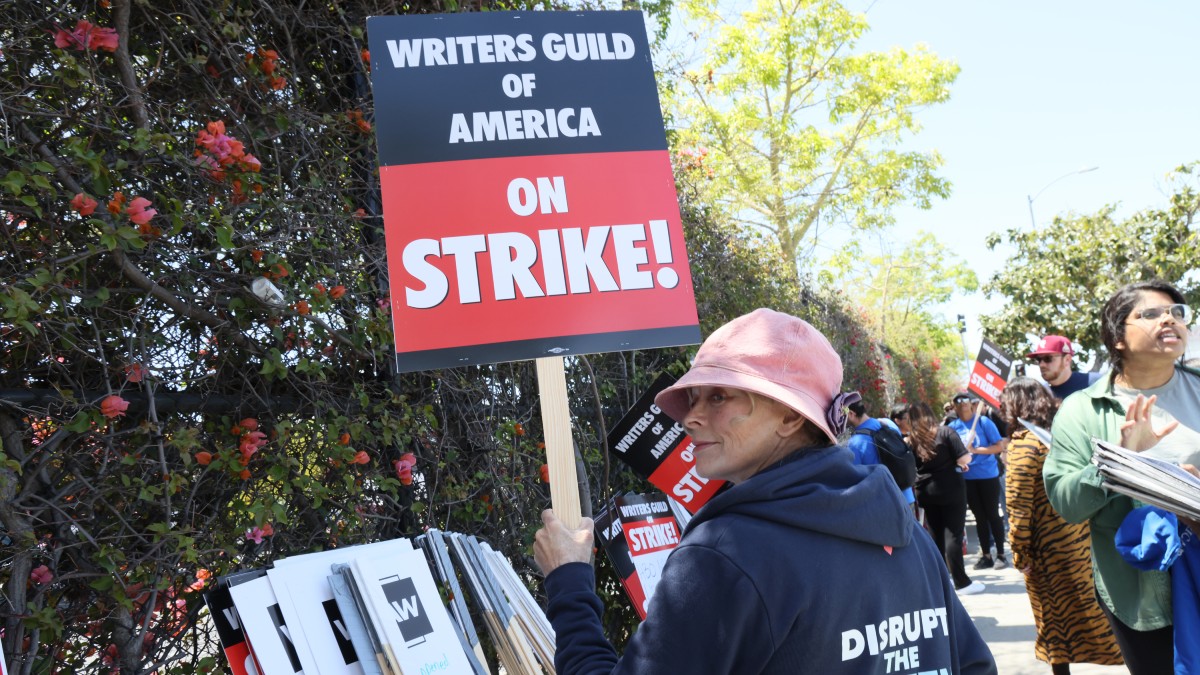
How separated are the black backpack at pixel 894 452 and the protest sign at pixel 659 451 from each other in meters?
2.10

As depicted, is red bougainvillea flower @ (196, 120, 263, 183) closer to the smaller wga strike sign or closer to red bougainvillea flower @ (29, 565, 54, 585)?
the smaller wga strike sign

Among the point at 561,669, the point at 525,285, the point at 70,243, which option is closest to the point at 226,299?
the point at 70,243

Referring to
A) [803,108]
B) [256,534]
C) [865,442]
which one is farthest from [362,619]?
[803,108]

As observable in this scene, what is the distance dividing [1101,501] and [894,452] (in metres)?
3.11

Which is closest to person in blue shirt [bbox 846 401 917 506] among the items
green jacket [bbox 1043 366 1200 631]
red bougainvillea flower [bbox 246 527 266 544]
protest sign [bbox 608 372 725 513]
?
protest sign [bbox 608 372 725 513]

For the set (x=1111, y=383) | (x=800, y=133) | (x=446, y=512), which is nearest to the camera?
(x=1111, y=383)

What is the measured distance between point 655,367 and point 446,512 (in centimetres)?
206

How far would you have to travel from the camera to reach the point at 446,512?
13.4 feet

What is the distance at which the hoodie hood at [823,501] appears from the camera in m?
1.69

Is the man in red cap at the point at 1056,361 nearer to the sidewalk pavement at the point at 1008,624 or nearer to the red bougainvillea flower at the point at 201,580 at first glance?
the sidewalk pavement at the point at 1008,624

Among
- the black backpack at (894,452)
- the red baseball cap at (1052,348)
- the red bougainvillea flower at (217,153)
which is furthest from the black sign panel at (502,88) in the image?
the red baseball cap at (1052,348)

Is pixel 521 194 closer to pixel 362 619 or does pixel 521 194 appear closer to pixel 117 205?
pixel 117 205

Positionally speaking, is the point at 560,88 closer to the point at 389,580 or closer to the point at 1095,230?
the point at 389,580

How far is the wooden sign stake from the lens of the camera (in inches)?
101
